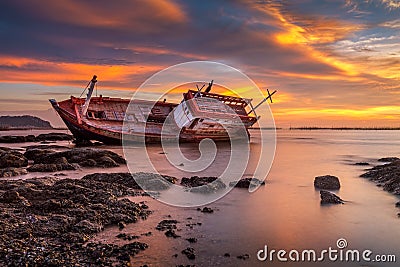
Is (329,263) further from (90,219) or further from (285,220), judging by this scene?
(90,219)

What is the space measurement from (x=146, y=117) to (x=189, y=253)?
3130cm

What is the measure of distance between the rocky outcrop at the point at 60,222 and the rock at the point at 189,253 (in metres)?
0.80

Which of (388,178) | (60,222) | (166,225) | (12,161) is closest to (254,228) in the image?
(166,225)

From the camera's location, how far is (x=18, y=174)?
46.5 feet

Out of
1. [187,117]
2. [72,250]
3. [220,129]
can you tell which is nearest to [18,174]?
[72,250]

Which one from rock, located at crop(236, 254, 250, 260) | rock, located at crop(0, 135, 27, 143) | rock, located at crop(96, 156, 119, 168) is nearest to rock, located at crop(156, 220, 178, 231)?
rock, located at crop(236, 254, 250, 260)

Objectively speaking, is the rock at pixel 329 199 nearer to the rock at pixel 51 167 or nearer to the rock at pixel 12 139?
the rock at pixel 51 167

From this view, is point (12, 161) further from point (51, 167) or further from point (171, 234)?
point (171, 234)

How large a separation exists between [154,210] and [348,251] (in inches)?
196

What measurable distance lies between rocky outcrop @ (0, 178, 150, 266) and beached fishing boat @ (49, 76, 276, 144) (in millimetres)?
21027

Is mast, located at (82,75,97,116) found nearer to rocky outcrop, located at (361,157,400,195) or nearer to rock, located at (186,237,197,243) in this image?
rocky outcrop, located at (361,157,400,195)

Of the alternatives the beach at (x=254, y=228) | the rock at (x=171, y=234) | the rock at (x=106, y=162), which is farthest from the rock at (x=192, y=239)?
the rock at (x=106, y=162)

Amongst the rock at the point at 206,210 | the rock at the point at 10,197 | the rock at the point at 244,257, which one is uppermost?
the rock at the point at 10,197

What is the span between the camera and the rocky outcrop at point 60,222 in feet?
18.4
